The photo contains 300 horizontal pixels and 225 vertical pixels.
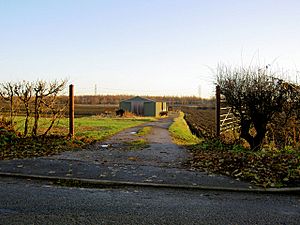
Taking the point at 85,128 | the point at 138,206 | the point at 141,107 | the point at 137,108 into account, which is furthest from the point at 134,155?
the point at 141,107

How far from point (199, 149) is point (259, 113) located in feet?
8.23

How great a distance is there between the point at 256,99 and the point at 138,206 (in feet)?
Answer: 25.3

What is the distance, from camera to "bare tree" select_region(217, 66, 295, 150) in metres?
11.4

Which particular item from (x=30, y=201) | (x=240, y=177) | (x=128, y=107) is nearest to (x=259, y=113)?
(x=240, y=177)

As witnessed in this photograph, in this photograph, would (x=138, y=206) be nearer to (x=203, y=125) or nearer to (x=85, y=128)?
(x=85, y=128)

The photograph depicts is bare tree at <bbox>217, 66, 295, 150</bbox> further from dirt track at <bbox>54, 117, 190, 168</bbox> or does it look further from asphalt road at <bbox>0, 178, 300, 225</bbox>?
asphalt road at <bbox>0, 178, 300, 225</bbox>

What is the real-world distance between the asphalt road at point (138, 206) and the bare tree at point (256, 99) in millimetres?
6006

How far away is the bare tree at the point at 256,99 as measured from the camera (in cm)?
1138

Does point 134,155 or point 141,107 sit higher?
point 141,107

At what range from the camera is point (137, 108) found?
52.4 metres

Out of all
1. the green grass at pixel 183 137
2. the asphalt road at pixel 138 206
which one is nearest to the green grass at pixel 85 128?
the green grass at pixel 183 137

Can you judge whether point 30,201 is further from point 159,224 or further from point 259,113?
point 259,113

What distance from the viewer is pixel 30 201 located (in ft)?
17.5

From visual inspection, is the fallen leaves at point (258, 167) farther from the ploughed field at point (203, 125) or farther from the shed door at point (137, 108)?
the shed door at point (137, 108)
